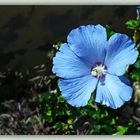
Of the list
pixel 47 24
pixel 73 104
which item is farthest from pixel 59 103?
pixel 47 24

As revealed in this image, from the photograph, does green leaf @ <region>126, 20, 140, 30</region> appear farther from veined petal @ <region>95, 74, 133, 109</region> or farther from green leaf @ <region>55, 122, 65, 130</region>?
green leaf @ <region>55, 122, 65, 130</region>

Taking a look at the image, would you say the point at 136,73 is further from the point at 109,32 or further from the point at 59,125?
the point at 59,125

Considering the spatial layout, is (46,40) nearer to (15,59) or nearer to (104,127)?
(15,59)

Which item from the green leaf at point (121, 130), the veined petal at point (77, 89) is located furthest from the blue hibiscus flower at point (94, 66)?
the green leaf at point (121, 130)

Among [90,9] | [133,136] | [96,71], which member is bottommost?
[133,136]

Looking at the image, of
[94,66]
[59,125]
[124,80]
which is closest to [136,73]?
[124,80]

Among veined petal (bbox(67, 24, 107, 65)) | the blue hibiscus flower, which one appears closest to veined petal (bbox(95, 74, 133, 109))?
the blue hibiscus flower
